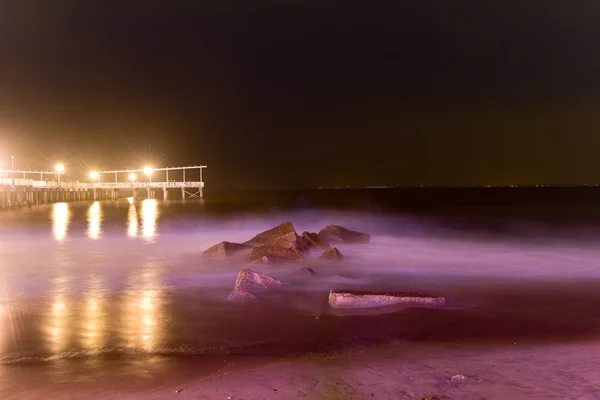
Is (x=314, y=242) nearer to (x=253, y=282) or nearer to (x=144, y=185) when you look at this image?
(x=253, y=282)

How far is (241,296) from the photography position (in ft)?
43.7

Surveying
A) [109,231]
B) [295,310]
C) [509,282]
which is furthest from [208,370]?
[109,231]

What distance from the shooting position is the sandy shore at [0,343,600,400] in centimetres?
681

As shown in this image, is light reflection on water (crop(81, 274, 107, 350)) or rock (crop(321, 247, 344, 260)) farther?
rock (crop(321, 247, 344, 260))

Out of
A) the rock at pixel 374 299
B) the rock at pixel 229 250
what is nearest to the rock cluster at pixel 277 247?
the rock at pixel 229 250

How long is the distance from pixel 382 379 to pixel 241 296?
6.44 m

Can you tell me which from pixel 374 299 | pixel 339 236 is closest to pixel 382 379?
pixel 374 299

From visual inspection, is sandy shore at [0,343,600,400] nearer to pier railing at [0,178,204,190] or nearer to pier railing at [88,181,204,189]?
pier railing at [0,178,204,190]

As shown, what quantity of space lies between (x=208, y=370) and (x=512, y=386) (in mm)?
4483

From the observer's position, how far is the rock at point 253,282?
1398cm

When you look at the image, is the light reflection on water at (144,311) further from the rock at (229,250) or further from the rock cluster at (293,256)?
the rock at (229,250)

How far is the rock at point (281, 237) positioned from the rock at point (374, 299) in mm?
7583

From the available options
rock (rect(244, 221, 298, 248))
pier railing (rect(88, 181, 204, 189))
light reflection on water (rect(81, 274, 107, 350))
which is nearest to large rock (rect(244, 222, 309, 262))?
rock (rect(244, 221, 298, 248))

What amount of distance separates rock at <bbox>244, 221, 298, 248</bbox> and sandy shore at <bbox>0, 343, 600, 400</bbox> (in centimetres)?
1131
